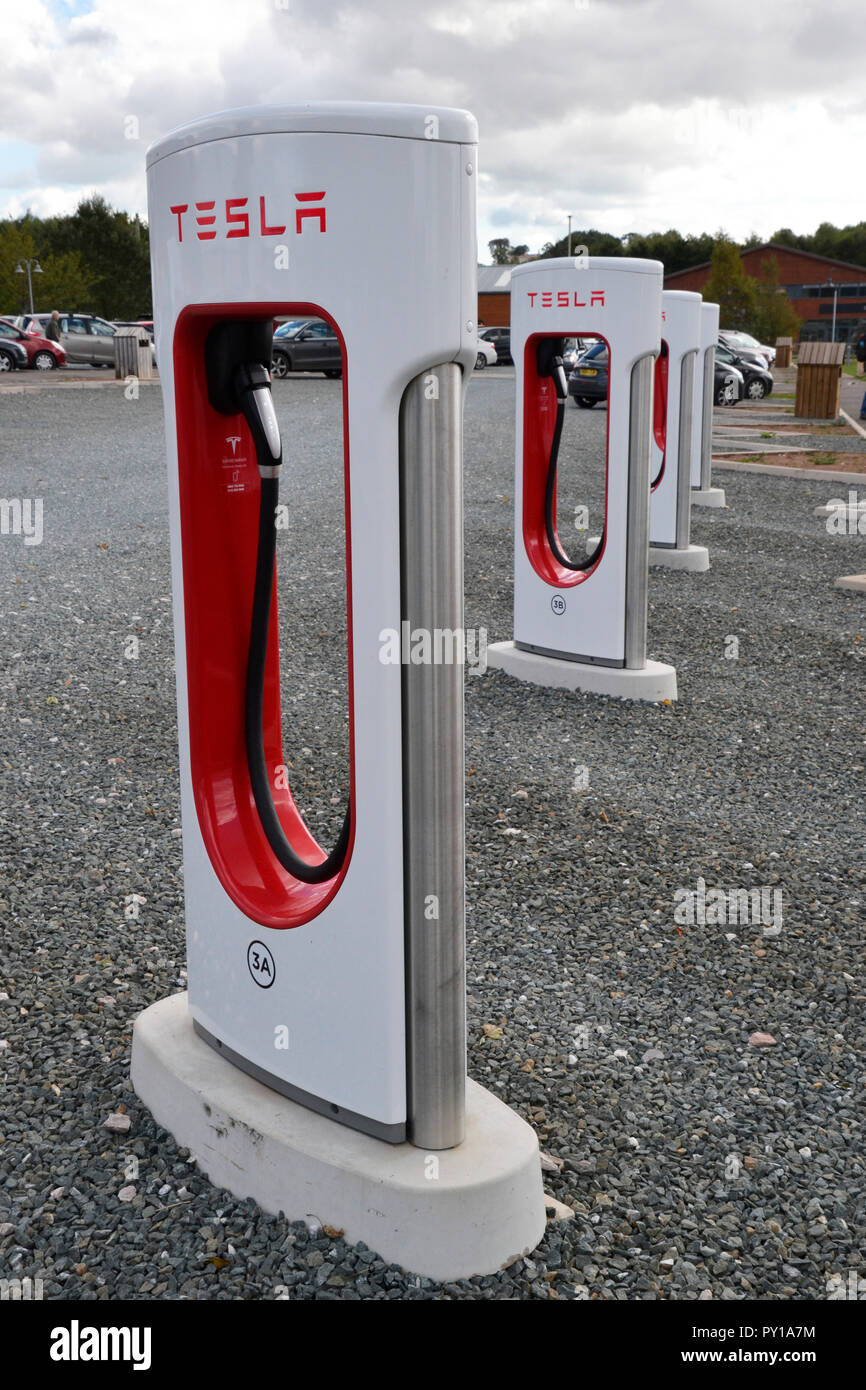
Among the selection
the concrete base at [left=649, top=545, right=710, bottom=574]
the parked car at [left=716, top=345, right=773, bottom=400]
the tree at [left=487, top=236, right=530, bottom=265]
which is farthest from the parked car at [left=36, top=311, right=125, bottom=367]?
the tree at [left=487, top=236, right=530, bottom=265]

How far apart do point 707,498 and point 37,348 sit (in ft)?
75.3

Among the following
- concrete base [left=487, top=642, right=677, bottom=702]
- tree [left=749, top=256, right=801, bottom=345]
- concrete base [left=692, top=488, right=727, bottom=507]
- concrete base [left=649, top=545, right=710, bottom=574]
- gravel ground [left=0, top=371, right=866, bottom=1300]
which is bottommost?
gravel ground [left=0, top=371, right=866, bottom=1300]

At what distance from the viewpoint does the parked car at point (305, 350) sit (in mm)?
26000

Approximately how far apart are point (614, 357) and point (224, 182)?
12.8 ft

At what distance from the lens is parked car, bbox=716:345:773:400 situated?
89.1ft

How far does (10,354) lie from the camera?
30.5m

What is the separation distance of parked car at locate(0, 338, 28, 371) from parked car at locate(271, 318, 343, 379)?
24.8 feet

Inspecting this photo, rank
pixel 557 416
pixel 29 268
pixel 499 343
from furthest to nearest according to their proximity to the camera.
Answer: pixel 29 268, pixel 499 343, pixel 557 416

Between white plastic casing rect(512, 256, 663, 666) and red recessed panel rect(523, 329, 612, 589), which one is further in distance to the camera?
red recessed panel rect(523, 329, 612, 589)

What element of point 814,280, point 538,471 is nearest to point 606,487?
point 538,471

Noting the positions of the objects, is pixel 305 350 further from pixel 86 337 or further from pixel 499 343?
pixel 499 343

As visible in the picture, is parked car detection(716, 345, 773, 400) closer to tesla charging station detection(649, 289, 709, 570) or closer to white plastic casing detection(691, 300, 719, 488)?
white plastic casing detection(691, 300, 719, 488)

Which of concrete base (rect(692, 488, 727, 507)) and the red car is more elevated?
the red car

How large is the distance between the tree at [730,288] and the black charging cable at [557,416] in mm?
51159
